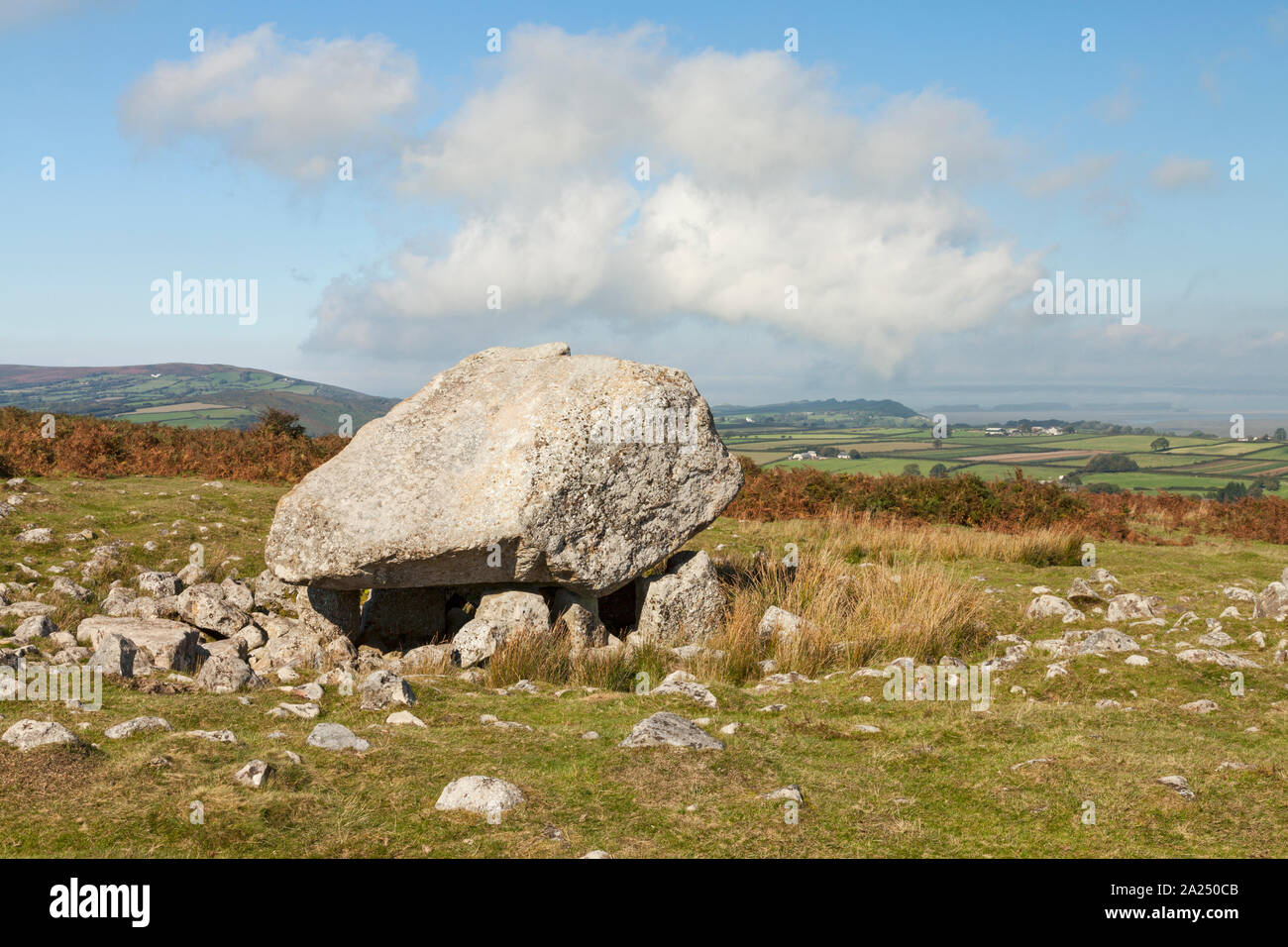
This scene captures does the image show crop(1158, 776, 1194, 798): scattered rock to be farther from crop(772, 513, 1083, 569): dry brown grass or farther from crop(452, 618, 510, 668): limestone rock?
crop(772, 513, 1083, 569): dry brown grass

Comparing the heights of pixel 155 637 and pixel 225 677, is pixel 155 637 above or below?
above

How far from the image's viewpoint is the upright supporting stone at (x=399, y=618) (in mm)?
11125

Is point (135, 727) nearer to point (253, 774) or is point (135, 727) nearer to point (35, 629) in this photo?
point (253, 774)

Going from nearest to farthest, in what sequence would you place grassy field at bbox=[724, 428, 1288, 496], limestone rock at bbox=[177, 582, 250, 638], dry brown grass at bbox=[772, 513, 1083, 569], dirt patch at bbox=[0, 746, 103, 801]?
dirt patch at bbox=[0, 746, 103, 801]
limestone rock at bbox=[177, 582, 250, 638]
dry brown grass at bbox=[772, 513, 1083, 569]
grassy field at bbox=[724, 428, 1288, 496]

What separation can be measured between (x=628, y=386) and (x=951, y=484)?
1313cm

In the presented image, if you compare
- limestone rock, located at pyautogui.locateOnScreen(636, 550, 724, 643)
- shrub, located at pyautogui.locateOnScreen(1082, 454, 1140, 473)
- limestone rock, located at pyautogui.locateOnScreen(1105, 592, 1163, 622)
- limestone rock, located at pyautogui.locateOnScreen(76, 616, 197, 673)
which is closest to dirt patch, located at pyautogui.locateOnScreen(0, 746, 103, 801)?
limestone rock, located at pyautogui.locateOnScreen(76, 616, 197, 673)

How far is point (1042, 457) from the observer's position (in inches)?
1790

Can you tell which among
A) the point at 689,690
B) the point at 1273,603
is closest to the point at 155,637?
the point at 689,690

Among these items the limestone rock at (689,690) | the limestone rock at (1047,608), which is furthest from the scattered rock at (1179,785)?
the limestone rock at (1047,608)

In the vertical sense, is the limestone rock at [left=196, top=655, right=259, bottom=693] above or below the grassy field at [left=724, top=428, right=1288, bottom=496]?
below

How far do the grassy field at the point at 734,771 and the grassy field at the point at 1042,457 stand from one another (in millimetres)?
17602

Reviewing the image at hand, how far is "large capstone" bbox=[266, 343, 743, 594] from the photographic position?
30.8ft

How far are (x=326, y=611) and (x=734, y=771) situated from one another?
243 inches

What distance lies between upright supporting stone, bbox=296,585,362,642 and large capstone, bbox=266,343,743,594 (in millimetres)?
510
